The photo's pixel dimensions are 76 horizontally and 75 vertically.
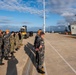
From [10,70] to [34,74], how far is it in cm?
125

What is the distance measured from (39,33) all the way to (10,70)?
7.57 ft

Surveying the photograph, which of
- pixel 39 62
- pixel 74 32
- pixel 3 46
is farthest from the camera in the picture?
pixel 74 32

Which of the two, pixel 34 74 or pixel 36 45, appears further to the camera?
pixel 36 45

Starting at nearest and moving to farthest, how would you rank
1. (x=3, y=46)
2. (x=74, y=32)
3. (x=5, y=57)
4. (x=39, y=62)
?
(x=39, y=62)
(x=3, y=46)
(x=5, y=57)
(x=74, y=32)

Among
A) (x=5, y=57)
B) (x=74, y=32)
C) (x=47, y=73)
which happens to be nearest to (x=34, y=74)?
(x=47, y=73)

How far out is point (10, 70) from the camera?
10.7 m

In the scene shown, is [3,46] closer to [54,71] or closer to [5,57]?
[5,57]

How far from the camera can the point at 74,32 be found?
7719cm

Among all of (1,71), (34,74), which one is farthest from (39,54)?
(1,71)

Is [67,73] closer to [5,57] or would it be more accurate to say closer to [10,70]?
[10,70]

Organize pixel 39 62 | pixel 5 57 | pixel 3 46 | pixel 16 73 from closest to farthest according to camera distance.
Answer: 1. pixel 16 73
2. pixel 39 62
3. pixel 3 46
4. pixel 5 57

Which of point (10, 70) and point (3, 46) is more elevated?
point (3, 46)

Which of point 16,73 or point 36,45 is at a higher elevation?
point 36,45

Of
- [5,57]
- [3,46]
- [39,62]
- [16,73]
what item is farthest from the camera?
[5,57]
